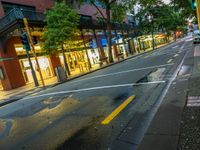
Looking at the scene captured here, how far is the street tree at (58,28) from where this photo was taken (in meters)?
19.9

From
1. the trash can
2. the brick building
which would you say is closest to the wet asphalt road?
the trash can

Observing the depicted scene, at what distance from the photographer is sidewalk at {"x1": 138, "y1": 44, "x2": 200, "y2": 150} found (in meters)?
3.30

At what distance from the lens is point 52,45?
20.3 metres

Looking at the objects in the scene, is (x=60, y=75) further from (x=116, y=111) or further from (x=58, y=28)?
(x=116, y=111)

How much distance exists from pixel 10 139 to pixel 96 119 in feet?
7.17

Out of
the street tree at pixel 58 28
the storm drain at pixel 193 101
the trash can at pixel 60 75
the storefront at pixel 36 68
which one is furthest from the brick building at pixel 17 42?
the storm drain at pixel 193 101

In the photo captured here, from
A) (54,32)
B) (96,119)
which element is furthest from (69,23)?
(96,119)

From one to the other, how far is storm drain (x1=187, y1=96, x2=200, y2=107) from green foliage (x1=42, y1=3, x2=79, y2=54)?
52.7 ft

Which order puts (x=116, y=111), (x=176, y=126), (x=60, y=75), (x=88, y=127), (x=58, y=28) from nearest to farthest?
(x=176, y=126)
(x=88, y=127)
(x=116, y=111)
(x=60, y=75)
(x=58, y=28)

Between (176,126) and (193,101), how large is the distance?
1440 millimetres

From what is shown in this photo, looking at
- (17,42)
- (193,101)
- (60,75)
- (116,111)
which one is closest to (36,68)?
(17,42)

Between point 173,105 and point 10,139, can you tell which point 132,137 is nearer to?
point 173,105

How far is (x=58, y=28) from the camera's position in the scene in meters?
20.3

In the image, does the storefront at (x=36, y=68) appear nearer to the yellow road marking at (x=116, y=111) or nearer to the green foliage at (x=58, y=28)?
the green foliage at (x=58, y=28)
